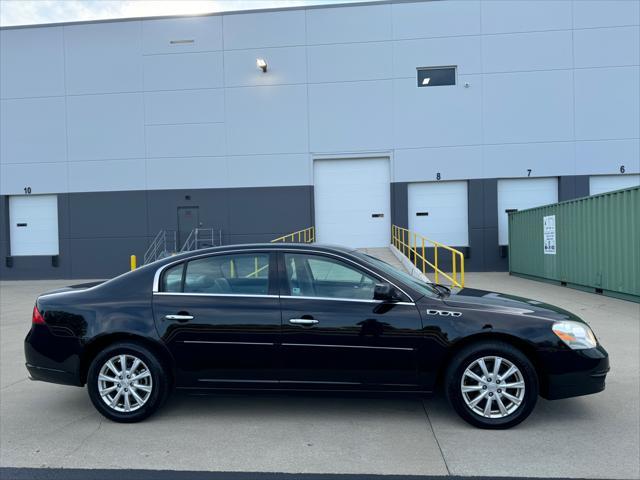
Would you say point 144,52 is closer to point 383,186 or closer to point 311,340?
point 383,186

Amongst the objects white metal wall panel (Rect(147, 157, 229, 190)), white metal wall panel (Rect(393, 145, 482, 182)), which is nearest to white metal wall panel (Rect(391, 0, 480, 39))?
white metal wall panel (Rect(393, 145, 482, 182))

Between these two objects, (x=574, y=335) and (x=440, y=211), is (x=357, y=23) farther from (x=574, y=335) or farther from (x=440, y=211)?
(x=574, y=335)

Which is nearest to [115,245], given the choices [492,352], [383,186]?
[383,186]

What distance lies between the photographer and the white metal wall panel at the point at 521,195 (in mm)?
17812

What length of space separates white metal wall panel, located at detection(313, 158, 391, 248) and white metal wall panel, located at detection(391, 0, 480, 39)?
5.09 metres

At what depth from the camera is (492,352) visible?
12.5 ft

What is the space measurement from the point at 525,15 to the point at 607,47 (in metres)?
3.26

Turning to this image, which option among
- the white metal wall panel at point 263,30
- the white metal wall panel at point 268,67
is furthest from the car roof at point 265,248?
the white metal wall panel at point 263,30

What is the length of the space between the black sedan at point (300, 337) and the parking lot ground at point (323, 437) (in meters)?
0.29

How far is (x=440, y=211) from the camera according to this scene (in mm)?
18203

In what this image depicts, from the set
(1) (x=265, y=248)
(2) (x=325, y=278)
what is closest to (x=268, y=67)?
(1) (x=265, y=248)

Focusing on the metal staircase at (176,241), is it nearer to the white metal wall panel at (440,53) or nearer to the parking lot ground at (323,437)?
the white metal wall panel at (440,53)

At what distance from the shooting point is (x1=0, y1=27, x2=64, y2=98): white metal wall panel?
18.8 metres

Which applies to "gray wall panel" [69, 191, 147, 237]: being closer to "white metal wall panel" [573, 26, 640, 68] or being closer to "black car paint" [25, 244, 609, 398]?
"black car paint" [25, 244, 609, 398]
